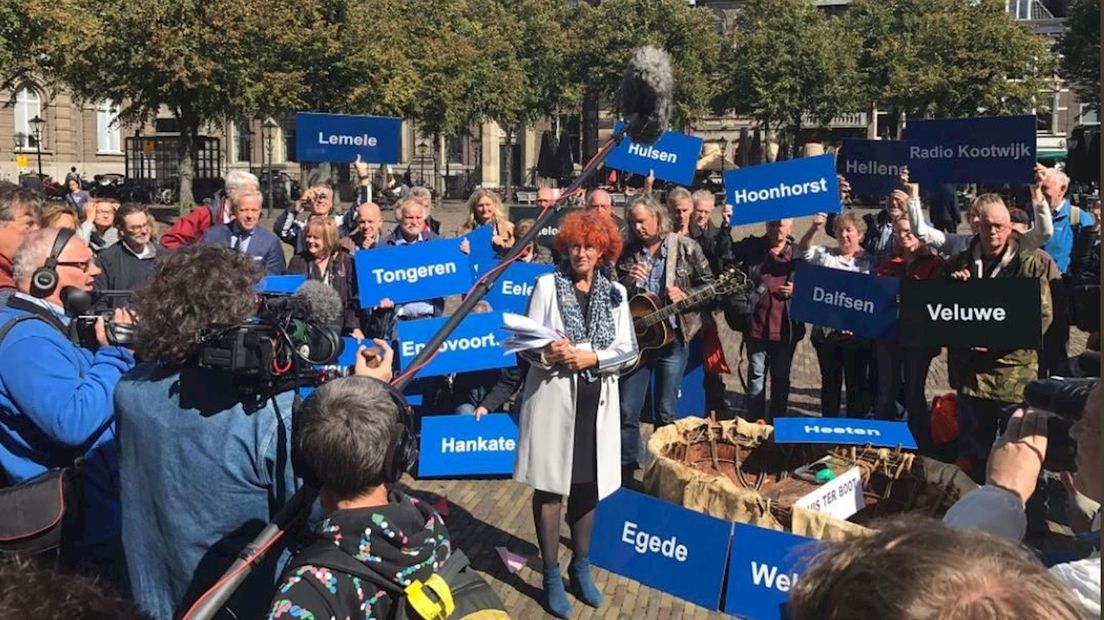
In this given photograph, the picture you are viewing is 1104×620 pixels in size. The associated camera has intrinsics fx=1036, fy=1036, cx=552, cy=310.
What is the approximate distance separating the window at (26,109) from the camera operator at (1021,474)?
49736 millimetres

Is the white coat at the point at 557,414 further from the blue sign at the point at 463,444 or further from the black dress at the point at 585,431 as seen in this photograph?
the blue sign at the point at 463,444

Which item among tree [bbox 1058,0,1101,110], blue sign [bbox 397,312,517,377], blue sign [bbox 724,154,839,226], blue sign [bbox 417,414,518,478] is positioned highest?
tree [bbox 1058,0,1101,110]

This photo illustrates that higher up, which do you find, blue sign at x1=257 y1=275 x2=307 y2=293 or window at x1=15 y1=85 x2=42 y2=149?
window at x1=15 y1=85 x2=42 y2=149

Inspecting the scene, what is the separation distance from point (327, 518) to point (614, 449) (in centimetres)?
270

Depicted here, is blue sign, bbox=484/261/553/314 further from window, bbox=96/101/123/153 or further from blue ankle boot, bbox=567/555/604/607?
window, bbox=96/101/123/153

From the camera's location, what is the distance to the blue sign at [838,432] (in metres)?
4.82

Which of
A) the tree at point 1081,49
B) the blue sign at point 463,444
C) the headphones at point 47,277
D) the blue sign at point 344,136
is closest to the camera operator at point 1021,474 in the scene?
the headphones at point 47,277

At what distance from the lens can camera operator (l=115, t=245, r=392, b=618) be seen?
2.62 metres

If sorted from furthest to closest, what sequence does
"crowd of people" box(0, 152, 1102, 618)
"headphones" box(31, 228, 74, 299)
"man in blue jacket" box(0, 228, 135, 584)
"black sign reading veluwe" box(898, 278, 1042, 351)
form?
"black sign reading veluwe" box(898, 278, 1042, 351), "headphones" box(31, 228, 74, 299), "man in blue jacket" box(0, 228, 135, 584), "crowd of people" box(0, 152, 1102, 618)

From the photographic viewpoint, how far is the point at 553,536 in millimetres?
4836

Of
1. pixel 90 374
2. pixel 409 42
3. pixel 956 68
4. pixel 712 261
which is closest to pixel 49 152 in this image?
pixel 409 42

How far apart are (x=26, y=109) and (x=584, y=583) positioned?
161 feet

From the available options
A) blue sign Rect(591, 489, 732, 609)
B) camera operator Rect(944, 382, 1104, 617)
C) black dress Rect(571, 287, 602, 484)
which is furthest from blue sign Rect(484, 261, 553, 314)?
camera operator Rect(944, 382, 1104, 617)

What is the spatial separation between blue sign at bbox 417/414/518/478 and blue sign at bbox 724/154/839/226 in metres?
2.23
